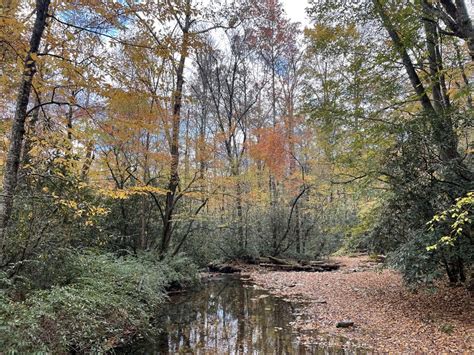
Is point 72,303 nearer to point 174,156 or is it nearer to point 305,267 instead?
point 174,156

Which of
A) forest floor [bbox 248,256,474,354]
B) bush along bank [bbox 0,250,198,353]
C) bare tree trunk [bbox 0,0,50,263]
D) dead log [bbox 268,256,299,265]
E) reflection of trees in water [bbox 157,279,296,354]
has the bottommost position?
reflection of trees in water [bbox 157,279,296,354]

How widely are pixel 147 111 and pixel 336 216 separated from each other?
13742 mm

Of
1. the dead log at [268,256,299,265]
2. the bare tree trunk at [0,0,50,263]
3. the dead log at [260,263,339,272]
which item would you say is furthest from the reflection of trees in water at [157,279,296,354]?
the dead log at [268,256,299,265]

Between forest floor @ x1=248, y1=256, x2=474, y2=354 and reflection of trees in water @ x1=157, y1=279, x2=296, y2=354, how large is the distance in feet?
1.89

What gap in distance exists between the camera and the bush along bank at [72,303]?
12.3ft

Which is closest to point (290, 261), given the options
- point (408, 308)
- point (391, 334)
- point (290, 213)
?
point (290, 213)

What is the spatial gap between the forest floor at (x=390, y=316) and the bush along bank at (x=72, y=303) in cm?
345

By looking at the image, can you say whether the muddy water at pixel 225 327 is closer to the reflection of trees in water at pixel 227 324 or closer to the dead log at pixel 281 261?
the reflection of trees in water at pixel 227 324

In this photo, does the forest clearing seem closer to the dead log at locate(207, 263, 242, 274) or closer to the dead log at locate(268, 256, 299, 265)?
the dead log at locate(207, 263, 242, 274)

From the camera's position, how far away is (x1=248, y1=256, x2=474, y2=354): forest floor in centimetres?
502

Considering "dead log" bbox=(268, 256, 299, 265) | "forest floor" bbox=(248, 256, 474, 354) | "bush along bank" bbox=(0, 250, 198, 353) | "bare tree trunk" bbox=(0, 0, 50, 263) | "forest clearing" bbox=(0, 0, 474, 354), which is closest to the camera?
"bush along bank" bbox=(0, 250, 198, 353)

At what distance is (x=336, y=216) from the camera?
1877 cm

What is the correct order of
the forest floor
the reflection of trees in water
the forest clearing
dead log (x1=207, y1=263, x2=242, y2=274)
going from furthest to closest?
dead log (x1=207, y1=263, x2=242, y2=274) < the reflection of trees in water < the forest floor < the forest clearing

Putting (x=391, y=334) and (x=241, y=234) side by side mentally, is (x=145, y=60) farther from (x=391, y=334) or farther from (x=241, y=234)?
(x=241, y=234)
